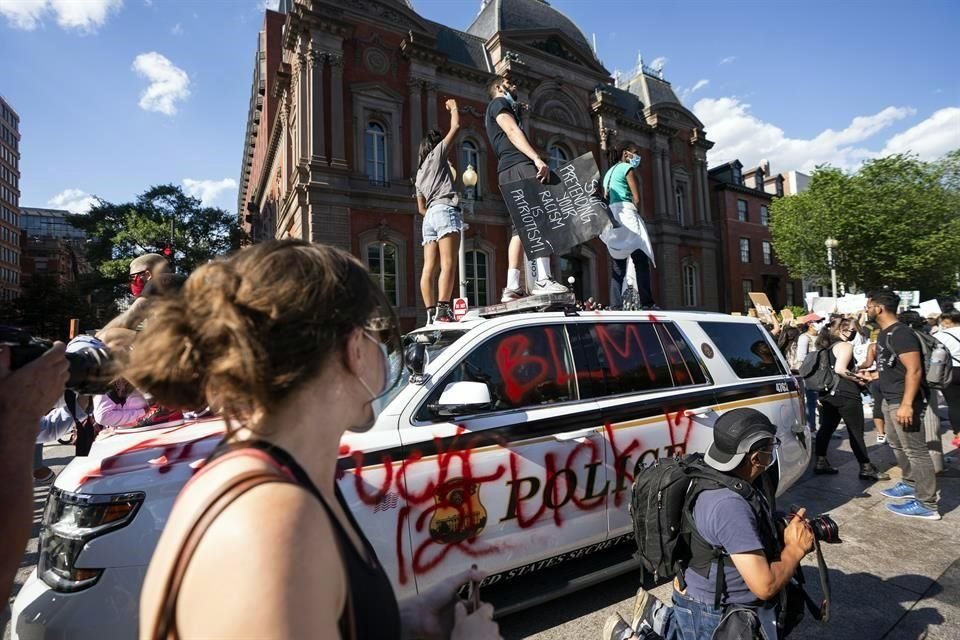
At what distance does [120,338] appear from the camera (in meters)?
2.29

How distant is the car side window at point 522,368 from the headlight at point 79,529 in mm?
1497

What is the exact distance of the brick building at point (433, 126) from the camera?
1902cm

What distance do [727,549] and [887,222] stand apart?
36.3m

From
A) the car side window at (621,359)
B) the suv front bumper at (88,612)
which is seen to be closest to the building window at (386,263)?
the car side window at (621,359)

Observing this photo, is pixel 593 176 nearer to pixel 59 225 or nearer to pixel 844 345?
pixel 844 345

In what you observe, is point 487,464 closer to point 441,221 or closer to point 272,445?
point 272,445

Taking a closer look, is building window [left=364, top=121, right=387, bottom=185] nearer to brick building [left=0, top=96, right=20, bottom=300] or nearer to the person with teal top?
the person with teal top

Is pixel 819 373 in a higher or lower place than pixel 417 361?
lower

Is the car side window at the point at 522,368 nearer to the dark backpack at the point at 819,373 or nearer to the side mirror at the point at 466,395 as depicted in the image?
the side mirror at the point at 466,395

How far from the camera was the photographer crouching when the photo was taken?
2000mm

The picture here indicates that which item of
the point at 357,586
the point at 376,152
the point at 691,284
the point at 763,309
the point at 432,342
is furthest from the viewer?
the point at 691,284

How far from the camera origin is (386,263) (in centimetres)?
2042

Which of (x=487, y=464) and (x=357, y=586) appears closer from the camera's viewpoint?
(x=357, y=586)

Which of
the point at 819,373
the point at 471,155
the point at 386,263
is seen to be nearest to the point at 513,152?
the point at 819,373
